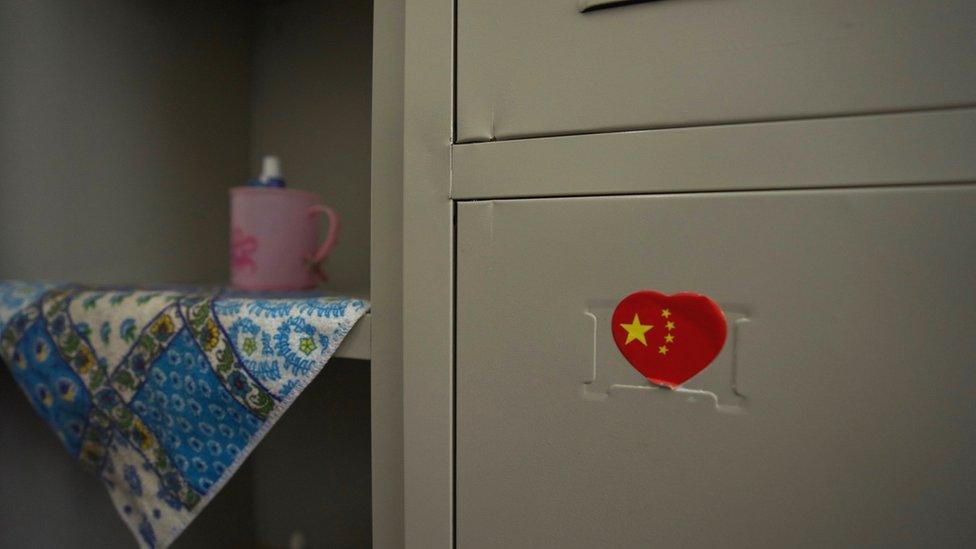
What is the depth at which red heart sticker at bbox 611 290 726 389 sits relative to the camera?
361 millimetres

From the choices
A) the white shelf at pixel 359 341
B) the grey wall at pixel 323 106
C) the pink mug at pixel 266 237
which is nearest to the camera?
the white shelf at pixel 359 341

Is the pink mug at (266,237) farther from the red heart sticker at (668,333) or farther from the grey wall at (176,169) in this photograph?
the red heart sticker at (668,333)

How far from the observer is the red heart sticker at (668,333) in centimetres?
36

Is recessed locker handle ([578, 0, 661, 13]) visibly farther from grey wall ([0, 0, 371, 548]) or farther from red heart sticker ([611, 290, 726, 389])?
grey wall ([0, 0, 371, 548])

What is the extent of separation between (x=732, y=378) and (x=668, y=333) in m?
0.05

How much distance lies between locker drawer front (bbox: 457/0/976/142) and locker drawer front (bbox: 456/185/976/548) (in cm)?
5

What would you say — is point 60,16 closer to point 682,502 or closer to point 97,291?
point 97,291

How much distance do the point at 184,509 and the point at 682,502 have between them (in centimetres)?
47

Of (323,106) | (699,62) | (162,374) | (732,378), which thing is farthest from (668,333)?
(323,106)

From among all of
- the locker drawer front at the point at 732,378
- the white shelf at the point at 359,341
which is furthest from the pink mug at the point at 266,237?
the locker drawer front at the point at 732,378

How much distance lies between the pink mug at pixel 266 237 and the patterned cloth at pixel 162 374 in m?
0.09

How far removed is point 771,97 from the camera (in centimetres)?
35

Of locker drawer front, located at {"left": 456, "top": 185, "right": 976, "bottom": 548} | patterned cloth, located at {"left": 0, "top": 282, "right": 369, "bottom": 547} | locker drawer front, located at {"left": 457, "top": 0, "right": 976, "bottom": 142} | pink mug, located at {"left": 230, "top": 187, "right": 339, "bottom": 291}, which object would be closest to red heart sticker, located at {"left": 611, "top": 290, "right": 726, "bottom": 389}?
locker drawer front, located at {"left": 456, "top": 185, "right": 976, "bottom": 548}

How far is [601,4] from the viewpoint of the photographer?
0.38 meters
